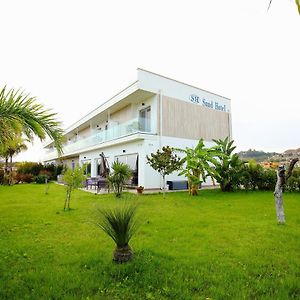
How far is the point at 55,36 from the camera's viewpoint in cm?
1119

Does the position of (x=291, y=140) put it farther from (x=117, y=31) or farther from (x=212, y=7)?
(x=212, y=7)

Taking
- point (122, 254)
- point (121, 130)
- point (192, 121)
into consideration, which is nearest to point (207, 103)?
point (192, 121)

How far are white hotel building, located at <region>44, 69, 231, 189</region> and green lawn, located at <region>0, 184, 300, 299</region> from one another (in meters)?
12.1

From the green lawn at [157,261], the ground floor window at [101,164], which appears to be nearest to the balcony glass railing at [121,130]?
the ground floor window at [101,164]

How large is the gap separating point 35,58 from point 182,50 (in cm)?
708

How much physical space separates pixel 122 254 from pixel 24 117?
379 centimetres

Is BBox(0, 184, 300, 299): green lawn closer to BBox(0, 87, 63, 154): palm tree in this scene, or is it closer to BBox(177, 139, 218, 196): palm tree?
BBox(0, 87, 63, 154): palm tree

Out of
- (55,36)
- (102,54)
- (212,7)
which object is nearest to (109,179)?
(102,54)

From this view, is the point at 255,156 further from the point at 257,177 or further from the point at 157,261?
the point at 157,261

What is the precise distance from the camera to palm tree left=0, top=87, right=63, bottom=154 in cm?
584

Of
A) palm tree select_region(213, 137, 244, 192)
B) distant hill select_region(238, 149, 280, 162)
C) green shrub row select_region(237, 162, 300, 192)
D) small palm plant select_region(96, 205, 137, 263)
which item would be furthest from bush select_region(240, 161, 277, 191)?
small palm plant select_region(96, 205, 137, 263)

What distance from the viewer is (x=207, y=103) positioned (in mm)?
24688

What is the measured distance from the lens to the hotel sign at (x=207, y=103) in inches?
919

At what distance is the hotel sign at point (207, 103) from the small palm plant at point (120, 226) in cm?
1948
